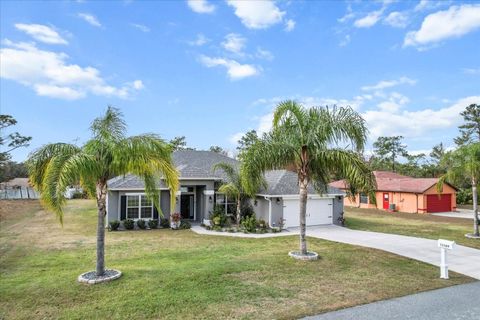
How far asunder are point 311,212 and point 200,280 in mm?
13097

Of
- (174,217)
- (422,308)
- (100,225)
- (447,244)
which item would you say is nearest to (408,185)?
(174,217)

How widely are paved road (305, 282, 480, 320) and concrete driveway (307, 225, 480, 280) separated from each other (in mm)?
2591

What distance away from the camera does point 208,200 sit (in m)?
20.5

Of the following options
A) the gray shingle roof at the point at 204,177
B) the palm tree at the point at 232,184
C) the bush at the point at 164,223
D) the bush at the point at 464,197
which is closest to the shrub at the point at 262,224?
the palm tree at the point at 232,184

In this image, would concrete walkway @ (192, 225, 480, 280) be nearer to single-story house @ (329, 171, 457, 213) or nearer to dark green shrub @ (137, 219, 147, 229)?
dark green shrub @ (137, 219, 147, 229)

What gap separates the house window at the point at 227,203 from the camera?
21516 millimetres

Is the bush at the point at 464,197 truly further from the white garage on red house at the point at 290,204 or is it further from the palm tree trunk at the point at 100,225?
the palm tree trunk at the point at 100,225

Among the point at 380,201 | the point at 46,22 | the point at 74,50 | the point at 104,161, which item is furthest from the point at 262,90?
the point at 380,201

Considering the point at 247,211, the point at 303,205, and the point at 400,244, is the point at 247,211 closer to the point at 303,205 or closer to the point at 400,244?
the point at 400,244

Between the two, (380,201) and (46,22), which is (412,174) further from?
(46,22)

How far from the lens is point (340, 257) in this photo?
11.6 metres

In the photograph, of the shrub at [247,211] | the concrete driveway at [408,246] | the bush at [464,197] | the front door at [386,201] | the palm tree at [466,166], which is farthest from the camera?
the bush at [464,197]

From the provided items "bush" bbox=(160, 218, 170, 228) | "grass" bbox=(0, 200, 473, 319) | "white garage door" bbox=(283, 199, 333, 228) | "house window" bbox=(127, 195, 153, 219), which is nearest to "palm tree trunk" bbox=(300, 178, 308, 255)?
"grass" bbox=(0, 200, 473, 319)

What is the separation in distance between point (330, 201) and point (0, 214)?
83.1 ft
